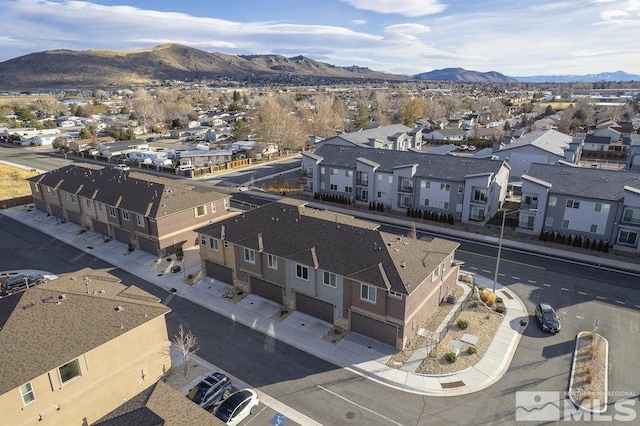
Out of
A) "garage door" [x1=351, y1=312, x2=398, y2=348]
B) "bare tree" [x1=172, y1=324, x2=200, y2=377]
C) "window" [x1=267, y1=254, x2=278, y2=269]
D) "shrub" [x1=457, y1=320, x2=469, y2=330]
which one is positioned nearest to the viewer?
"bare tree" [x1=172, y1=324, x2=200, y2=377]

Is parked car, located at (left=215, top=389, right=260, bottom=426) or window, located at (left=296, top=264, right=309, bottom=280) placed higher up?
window, located at (left=296, top=264, right=309, bottom=280)

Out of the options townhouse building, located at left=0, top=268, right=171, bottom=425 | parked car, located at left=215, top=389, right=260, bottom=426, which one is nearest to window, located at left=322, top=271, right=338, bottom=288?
parked car, located at left=215, top=389, right=260, bottom=426

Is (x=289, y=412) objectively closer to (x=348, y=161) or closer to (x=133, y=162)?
(x=348, y=161)

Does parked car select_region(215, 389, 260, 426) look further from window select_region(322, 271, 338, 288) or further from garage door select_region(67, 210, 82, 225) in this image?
garage door select_region(67, 210, 82, 225)

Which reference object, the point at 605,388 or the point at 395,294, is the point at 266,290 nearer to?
the point at 395,294

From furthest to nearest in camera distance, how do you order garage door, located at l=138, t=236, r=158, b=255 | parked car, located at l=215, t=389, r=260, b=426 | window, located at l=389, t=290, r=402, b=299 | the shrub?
garage door, located at l=138, t=236, r=158, b=255
the shrub
window, located at l=389, t=290, r=402, b=299
parked car, located at l=215, t=389, r=260, b=426

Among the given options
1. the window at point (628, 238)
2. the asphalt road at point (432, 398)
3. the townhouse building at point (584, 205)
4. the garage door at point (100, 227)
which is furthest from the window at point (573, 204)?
the garage door at point (100, 227)

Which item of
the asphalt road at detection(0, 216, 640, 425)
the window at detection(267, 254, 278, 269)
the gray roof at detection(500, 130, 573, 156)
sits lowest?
the asphalt road at detection(0, 216, 640, 425)
